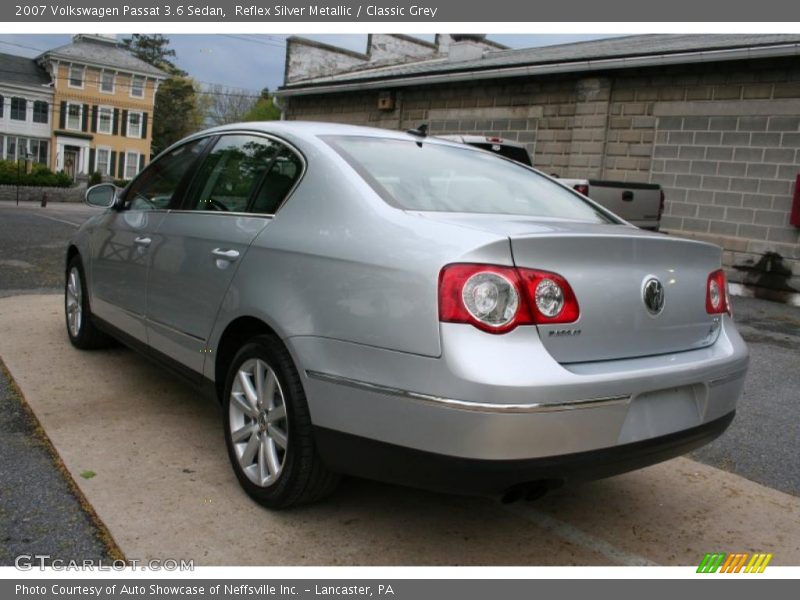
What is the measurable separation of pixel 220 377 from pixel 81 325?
2278 mm

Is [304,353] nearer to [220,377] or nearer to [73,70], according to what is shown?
[220,377]

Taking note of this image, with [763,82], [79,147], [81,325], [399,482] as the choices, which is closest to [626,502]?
[399,482]

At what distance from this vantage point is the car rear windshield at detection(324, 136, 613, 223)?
3.06 metres

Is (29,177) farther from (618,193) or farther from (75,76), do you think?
(618,193)

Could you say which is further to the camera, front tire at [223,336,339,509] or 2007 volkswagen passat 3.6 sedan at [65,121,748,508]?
front tire at [223,336,339,509]

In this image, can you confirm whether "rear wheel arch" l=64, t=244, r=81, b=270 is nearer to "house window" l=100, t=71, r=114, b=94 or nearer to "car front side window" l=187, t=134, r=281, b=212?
"car front side window" l=187, t=134, r=281, b=212

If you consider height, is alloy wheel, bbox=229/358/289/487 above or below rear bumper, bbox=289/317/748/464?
below

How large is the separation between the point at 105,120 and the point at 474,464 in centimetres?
5504

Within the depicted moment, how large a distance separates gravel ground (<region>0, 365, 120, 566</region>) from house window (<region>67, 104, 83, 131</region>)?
2055 inches

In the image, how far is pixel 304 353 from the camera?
2736 mm

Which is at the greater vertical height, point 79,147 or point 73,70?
point 73,70

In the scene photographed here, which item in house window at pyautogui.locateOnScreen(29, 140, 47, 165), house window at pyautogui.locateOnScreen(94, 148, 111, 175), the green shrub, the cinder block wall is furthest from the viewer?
house window at pyautogui.locateOnScreen(94, 148, 111, 175)

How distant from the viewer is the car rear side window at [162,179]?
13.5 ft

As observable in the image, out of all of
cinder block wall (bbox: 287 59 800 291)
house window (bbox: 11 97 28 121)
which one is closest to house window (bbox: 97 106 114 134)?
house window (bbox: 11 97 28 121)
